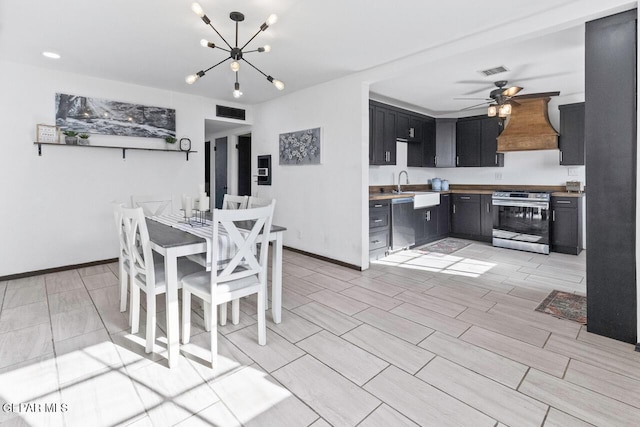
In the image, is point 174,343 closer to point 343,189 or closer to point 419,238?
point 343,189

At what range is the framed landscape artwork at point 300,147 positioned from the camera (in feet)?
A: 15.4

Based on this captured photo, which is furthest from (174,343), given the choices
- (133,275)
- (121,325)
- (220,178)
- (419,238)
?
(220,178)

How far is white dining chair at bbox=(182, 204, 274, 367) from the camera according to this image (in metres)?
2.08

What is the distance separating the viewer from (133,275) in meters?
2.41

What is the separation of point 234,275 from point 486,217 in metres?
5.04

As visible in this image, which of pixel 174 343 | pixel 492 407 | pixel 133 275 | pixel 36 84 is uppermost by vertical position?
pixel 36 84

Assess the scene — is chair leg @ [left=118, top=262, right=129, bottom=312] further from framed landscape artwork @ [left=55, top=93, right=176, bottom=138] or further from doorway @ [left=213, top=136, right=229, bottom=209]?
doorway @ [left=213, top=136, right=229, bottom=209]

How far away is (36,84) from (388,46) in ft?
13.5

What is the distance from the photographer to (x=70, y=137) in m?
4.03

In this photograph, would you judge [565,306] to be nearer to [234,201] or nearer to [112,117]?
[234,201]

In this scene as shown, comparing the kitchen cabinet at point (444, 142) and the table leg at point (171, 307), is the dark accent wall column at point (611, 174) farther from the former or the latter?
the kitchen cabinet at point (444, 142)

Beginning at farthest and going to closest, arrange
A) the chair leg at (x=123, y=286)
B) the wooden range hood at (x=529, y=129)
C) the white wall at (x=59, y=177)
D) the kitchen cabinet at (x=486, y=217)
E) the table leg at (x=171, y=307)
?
1. the kitchen cabinet at (x=486, y=217)
2. the wooden range hood at (x=529, y=129)
3. the white wall at (x=59, y=177)
4. the chair leg at (x=123, y=286)
5. the table leg at (x=171, y=307)

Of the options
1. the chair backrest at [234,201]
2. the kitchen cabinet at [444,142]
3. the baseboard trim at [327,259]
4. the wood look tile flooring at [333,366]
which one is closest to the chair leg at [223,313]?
the wood look tile flooring at [333,366]

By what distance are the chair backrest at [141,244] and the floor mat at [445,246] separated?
165 inches
